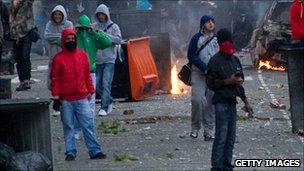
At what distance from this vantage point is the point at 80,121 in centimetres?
1083

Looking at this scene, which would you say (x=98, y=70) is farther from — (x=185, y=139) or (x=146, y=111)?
(x=185, y=139)

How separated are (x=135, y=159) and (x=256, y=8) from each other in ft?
66.5

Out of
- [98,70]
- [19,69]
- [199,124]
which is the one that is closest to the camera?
[199,124]

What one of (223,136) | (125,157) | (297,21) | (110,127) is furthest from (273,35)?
(223,136)

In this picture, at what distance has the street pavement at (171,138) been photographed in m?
10.6

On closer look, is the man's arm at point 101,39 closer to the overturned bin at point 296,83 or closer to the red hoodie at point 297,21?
the overturned bin at point 296,83

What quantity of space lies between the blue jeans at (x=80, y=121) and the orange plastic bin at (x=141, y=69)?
18.2 ft

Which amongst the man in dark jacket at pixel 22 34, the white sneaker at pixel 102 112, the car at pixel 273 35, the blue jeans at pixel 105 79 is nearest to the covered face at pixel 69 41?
the blue jeans at pixel 105 79

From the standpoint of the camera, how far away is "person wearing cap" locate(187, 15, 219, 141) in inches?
473

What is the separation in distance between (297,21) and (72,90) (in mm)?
5692

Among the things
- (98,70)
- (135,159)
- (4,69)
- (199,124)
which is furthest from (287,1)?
(135,159)

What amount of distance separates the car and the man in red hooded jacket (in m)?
10.6

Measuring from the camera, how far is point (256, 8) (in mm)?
30391

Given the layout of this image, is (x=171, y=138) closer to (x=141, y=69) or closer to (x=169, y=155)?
(x=169, y=155)
